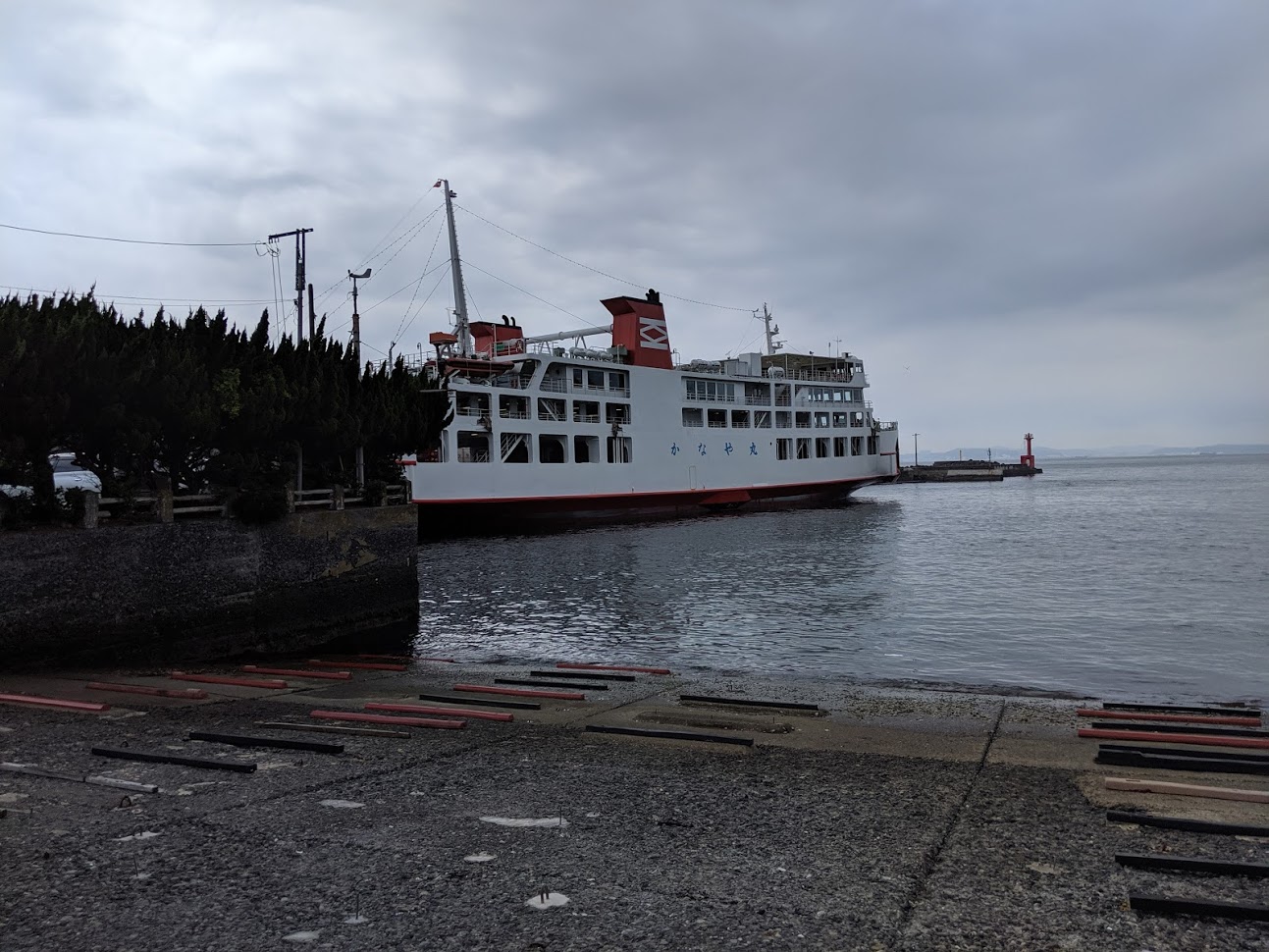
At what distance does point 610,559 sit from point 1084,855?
2291 centimetres

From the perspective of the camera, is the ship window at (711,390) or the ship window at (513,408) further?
the ship window at (711,390)

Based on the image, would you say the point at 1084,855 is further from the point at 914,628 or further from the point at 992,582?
the point at 992,582

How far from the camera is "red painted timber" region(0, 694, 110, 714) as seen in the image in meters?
8.37

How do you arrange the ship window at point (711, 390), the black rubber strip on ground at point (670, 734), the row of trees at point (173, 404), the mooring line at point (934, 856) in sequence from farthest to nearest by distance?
the ship window at point (711, 390)
the row of trees at point (173, 404)
the black rubber strip on ground at point (670, 734)
the mooring line at point (934, 856)

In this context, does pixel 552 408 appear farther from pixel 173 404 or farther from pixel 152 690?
pixel 152 690

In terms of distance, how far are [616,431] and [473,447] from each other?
7.59 meters

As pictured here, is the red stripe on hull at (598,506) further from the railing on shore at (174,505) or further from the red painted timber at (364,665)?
the red painted timber at (364,665)

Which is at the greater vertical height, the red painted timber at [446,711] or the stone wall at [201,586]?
the stone wall at [201,586]

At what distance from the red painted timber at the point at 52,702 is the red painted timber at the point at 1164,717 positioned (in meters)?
10.3

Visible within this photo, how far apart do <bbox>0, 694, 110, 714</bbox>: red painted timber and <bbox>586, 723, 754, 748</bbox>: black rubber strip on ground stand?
5058 mm

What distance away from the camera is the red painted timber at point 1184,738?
7.16 m

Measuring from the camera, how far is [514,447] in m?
36.0

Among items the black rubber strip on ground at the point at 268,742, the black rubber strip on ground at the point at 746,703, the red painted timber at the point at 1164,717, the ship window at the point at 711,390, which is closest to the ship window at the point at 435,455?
the ship window at the point at 711,390

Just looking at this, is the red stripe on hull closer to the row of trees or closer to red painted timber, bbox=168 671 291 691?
the row of trees
